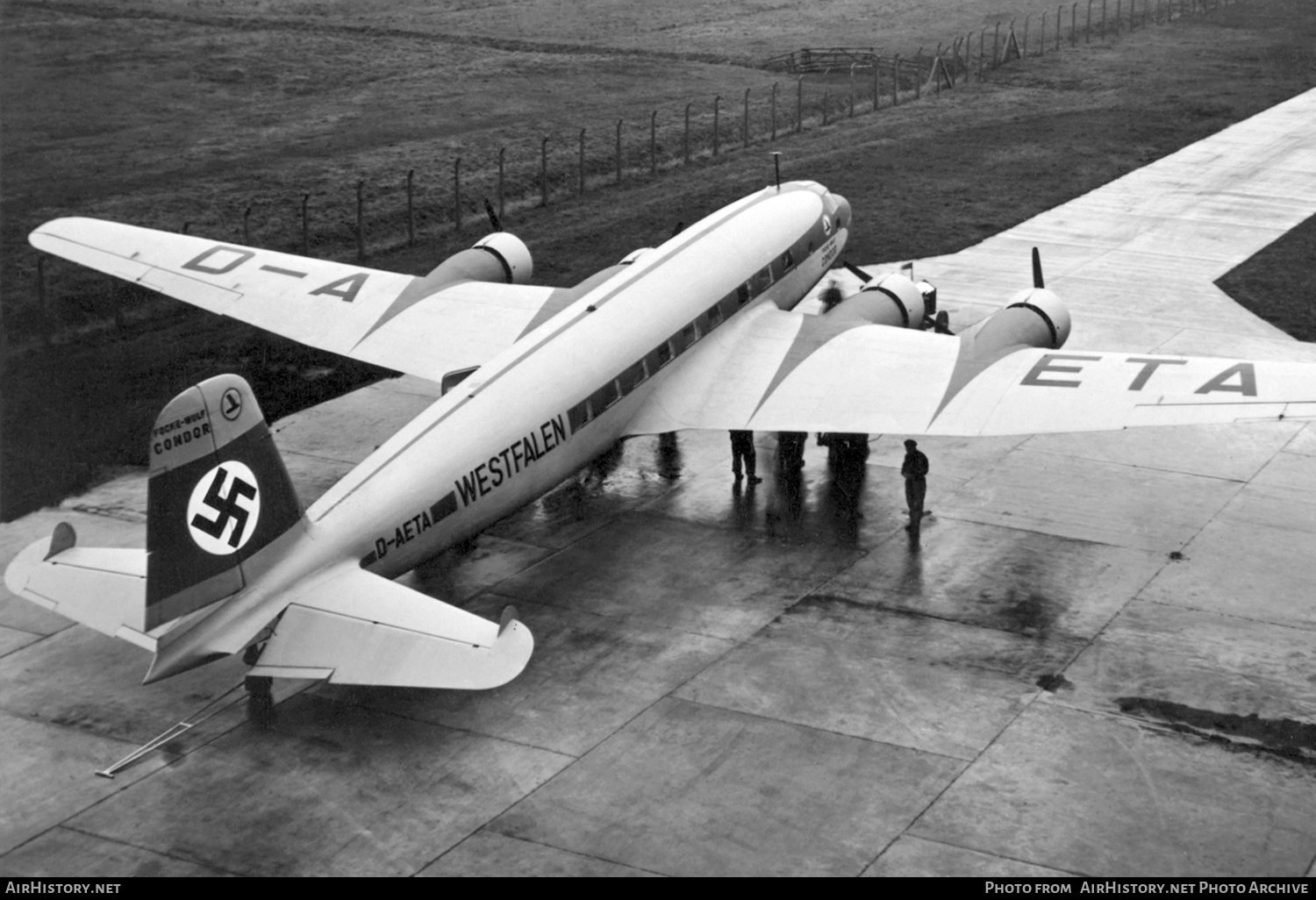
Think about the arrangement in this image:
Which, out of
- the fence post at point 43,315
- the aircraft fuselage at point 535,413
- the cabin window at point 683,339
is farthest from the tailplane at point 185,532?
the fence post at point 43,315

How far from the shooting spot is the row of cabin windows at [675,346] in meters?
24.3

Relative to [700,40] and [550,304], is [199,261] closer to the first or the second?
[550,304]

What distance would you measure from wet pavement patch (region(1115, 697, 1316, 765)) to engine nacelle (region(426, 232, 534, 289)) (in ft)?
55.0

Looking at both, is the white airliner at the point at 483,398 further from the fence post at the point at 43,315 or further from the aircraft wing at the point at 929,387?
the fence post at the point at 43,315

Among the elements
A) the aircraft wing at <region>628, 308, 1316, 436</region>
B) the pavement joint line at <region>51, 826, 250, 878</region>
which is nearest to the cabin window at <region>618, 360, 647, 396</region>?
the aircraft wing at <region>628, 308, 1316, 436</region>

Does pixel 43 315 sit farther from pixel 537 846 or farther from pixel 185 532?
pixel 537 846

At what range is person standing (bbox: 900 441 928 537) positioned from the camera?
25172 mm

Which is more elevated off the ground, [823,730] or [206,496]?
[206,496]

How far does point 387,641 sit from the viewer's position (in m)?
17.8

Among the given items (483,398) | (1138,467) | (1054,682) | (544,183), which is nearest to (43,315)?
(544,183)

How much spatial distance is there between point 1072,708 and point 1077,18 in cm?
7921

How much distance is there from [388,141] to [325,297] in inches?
1062

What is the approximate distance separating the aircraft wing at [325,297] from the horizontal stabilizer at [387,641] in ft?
31.6

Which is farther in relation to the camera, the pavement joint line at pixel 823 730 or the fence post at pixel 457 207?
the fence post at pixel 457 207
